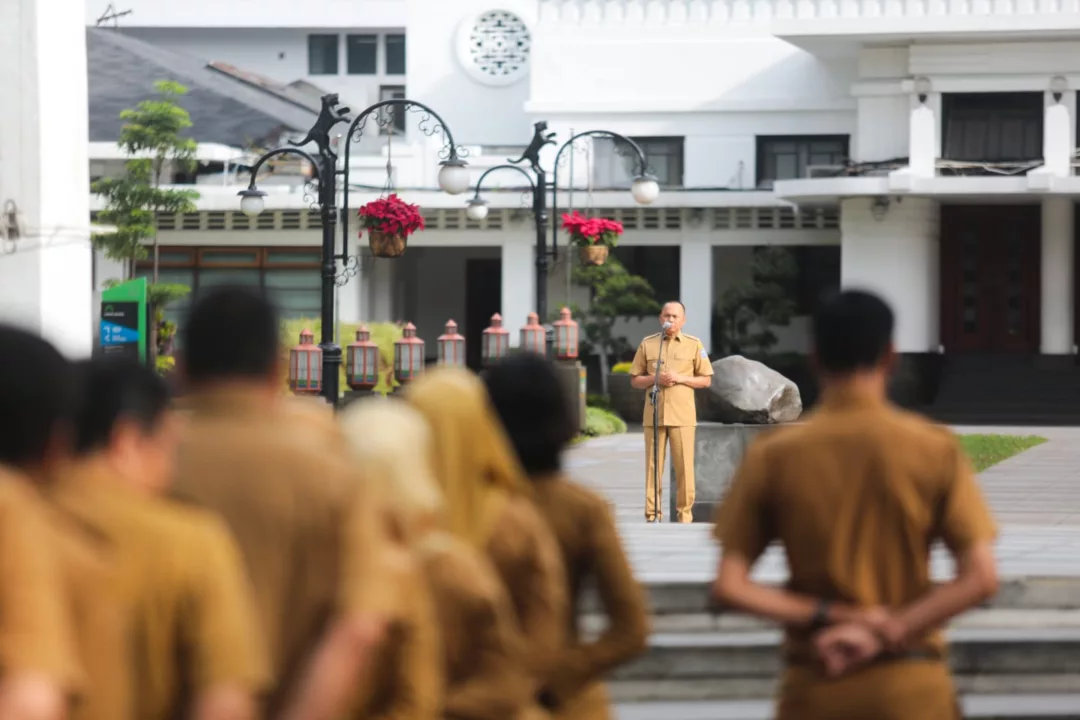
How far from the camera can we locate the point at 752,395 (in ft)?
45.5

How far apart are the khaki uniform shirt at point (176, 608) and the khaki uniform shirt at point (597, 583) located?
44.6 inches

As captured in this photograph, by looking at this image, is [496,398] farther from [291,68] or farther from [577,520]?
[291,68]

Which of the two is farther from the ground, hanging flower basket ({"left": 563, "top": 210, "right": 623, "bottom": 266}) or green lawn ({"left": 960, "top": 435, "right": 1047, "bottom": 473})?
hanging flower basket ({"left": 563, "top": 210, "right": 623, "bottom": 266})

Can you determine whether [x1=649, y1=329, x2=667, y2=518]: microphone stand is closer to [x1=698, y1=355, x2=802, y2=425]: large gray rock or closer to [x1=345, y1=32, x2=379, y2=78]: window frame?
[x1=698, y1=355, x2=802, y2=425]: large gray rock

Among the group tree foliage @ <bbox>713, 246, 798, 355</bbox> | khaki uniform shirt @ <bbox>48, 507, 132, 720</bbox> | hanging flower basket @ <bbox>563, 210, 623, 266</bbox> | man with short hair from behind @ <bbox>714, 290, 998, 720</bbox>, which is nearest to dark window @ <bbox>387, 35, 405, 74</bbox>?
tree foliage @ <bbox>713, 246, 798, 355</bbox>

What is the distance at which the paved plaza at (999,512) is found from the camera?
343 inches

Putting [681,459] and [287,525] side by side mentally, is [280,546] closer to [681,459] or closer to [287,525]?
[287,525]

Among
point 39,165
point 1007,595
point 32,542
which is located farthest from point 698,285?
point 32,542

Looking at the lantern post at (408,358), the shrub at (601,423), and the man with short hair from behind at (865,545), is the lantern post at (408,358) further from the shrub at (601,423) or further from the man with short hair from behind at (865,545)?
the man with short hair from behind at (865,545)

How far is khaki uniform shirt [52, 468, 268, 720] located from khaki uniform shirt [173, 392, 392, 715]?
29 cm

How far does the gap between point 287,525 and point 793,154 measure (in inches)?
1260

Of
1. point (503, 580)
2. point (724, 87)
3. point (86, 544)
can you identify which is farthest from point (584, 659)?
point (724, 87)

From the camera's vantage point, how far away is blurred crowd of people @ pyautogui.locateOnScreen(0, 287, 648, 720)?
3104 millimetres

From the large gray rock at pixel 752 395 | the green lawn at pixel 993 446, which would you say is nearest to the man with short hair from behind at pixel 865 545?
the large gray rock at pixel 752 395
